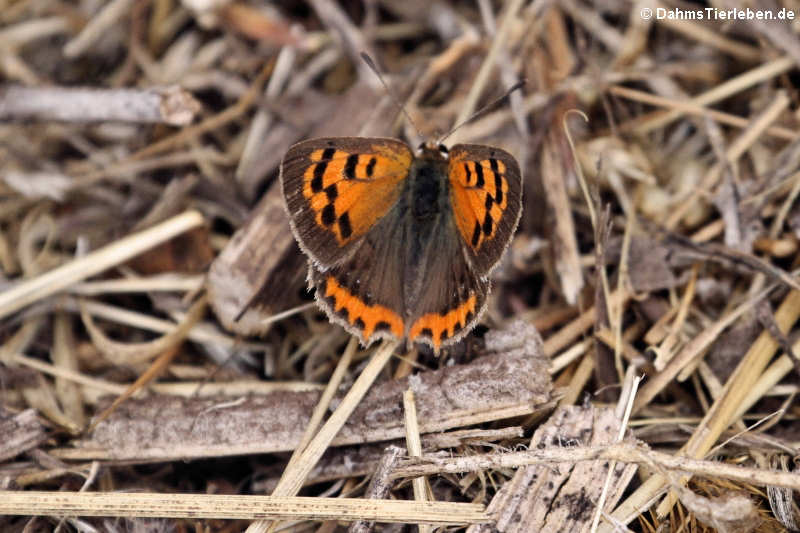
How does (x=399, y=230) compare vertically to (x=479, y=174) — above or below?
below

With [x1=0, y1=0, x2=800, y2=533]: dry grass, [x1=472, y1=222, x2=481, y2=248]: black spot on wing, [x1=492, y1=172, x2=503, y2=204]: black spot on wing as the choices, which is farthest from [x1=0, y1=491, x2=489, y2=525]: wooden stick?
[x1=492, y1=172, x2=503, y2=204]: black spot on wing

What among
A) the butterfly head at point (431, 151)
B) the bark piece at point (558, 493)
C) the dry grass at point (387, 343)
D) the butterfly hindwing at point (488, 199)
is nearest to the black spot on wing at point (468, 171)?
the butterfly hindwing at point (488, 199)

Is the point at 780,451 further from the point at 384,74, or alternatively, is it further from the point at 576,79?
the point at 384,74

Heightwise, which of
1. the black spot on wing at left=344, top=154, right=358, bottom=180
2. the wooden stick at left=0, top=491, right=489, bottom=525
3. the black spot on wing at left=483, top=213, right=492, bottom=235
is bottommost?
the wooden stick at left=0, top=491, right=489, bottom=525

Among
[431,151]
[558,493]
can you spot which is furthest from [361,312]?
[558,493]

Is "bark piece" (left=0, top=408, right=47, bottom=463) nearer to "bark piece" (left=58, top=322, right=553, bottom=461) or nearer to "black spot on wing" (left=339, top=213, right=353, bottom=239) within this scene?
"bark piece" (left=58, top=322, right=553, bottom=461)

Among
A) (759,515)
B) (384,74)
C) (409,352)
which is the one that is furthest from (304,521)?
(384,74)

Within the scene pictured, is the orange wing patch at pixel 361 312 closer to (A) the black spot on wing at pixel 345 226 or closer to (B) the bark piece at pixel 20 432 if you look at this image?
(A) the black spot on wing at pixel 345 226

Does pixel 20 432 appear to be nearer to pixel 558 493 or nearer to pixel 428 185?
pixel 428 185
